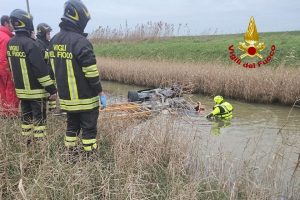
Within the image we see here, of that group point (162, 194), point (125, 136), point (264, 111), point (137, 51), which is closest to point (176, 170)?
point (162, 194)

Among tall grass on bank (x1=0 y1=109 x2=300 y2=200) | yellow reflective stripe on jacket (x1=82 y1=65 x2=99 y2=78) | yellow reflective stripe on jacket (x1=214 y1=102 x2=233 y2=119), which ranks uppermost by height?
yellow reflective stripe on jacket (x1=82 y1=65 x2=99 y2=78)

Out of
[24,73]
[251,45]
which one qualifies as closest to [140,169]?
[24,73]

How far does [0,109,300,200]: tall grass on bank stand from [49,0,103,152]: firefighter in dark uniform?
47cm

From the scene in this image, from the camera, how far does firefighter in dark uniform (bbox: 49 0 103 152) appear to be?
369 centimetres

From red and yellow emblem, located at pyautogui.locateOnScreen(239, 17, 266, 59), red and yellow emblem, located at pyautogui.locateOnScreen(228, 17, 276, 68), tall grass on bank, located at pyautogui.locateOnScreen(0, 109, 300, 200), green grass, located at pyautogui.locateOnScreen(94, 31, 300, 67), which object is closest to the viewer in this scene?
tall grass on bank, located at pyautogui.locateOnScreen(0, 109, 300, 200)

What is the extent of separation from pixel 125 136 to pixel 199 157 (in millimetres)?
1056

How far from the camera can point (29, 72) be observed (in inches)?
173

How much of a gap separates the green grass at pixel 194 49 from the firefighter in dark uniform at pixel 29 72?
440 inches

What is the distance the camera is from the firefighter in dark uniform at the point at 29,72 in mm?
4328

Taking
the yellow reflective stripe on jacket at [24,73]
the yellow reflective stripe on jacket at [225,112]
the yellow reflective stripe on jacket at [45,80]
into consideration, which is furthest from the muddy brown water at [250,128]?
the yellow reflective stripe on jacket at [24,73]

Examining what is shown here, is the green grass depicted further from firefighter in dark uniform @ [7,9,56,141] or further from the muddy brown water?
firefighter in dark uniform @ [7,9,56,141]

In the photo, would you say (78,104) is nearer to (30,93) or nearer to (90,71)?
(90,71)

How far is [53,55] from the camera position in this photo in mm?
3879

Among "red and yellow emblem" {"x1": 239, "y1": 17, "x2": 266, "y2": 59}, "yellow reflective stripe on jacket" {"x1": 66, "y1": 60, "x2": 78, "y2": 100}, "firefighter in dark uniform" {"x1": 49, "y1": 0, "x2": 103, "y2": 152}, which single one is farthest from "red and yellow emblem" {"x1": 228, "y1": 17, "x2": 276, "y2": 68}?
"yellow reflective stripe on jacket" {"x1": 66, "y1": 60, "x2": 78, "y2": 100}
